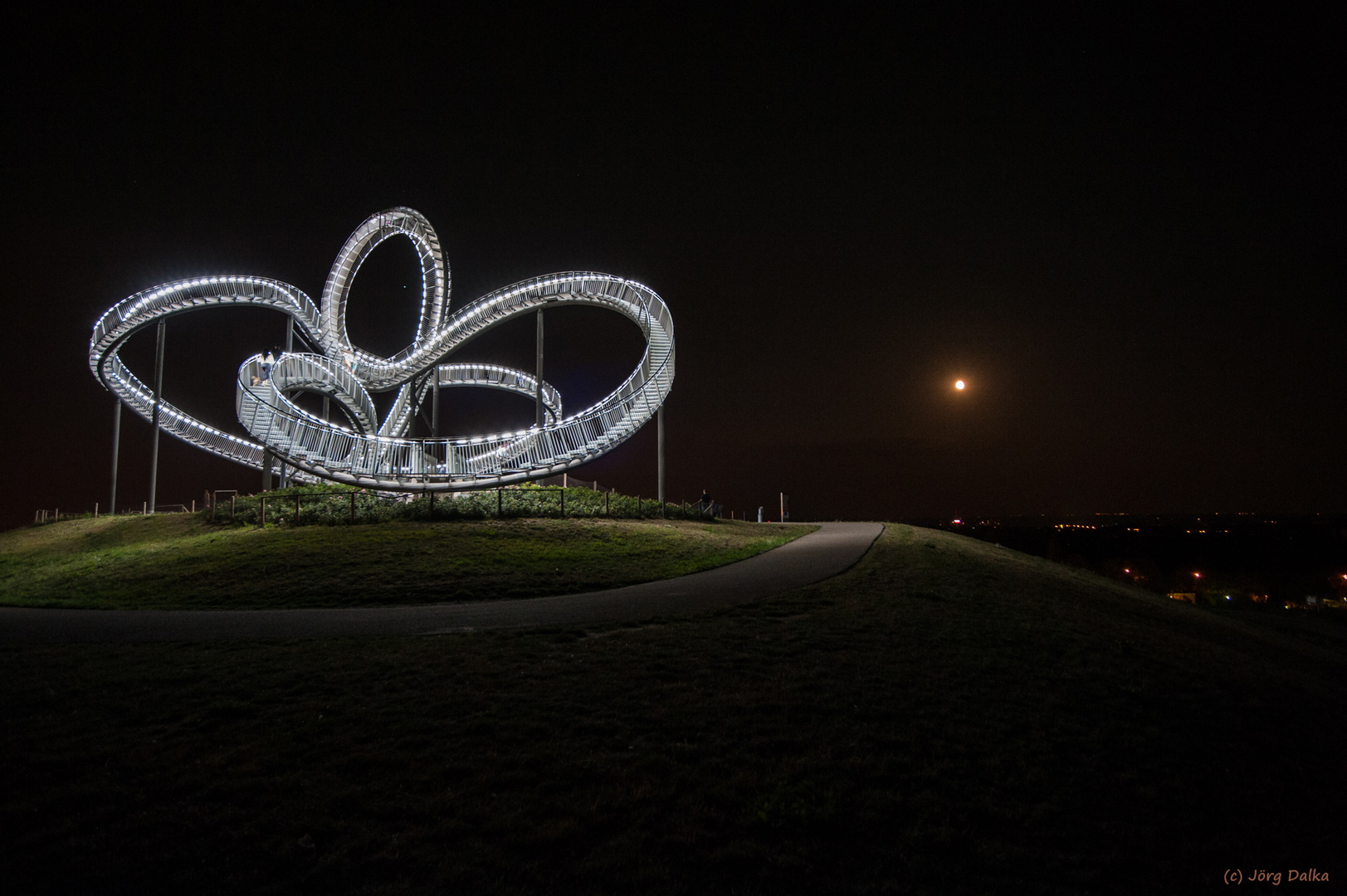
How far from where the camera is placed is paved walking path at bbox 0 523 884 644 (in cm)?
1030

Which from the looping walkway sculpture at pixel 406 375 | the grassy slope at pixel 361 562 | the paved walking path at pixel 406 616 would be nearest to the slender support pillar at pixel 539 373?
the looping walkway sculpture at pixel 406 375

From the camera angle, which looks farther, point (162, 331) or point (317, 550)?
point (162, 331)

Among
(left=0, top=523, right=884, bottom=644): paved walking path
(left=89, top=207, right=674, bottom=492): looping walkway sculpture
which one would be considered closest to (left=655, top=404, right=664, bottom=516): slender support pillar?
(left=89, top=207, right=674, bottom=492): looping walkway sculpture

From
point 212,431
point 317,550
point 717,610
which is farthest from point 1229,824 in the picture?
point 212,431

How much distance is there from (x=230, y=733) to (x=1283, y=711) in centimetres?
1139

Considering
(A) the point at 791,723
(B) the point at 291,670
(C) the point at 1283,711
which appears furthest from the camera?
(C) the point at 1283,711

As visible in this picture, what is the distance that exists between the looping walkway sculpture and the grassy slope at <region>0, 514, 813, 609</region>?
3.22 m

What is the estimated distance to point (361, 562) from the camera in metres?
15.7

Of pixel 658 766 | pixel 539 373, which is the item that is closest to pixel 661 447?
pixel 539 373

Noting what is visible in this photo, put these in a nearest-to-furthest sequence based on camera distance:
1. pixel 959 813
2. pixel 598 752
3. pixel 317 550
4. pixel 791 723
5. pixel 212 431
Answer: pixel 959 813, pixel 598 752, pixel 791 723, pixel 317 550, pixel 212 431

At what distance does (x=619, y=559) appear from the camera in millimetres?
16859

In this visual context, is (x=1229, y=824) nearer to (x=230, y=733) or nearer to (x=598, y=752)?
(x=598, y=752)

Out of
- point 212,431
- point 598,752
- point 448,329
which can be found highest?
point 448,329

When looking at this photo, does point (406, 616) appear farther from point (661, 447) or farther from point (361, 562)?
point (661, 447)
